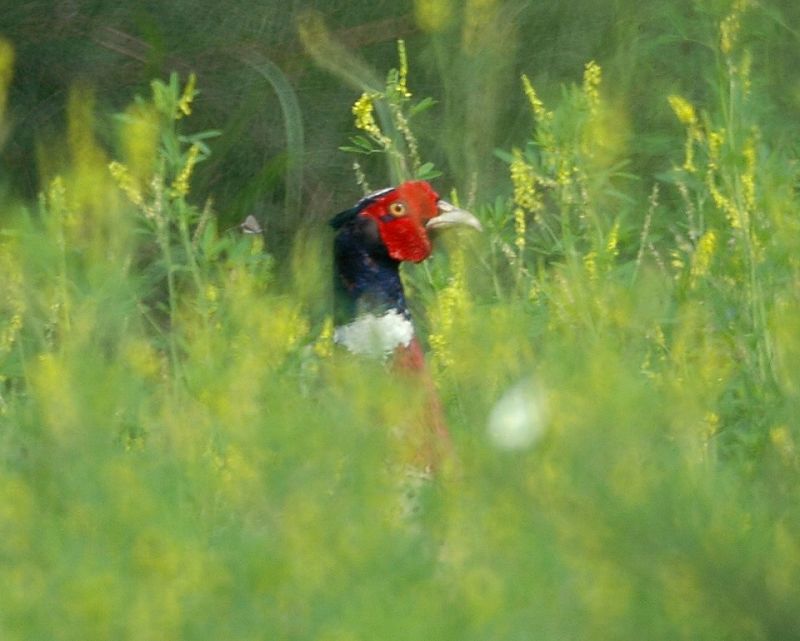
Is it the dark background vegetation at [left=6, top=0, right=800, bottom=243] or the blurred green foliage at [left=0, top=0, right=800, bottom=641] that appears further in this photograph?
the dark background vegetation at [left=6, top=0, right=800, bottom=243]

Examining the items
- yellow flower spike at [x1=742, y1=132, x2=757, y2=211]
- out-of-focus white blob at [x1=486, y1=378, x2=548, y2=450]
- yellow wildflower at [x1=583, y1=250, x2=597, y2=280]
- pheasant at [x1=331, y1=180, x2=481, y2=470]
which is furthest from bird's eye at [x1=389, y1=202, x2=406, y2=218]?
out-of-focus white blob at [x1=486, y1=378, x2=548, y2=450]

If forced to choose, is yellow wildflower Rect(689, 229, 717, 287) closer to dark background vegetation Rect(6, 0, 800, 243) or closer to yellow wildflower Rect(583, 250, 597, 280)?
yellow wildflower Rect(583, 250, 597, 280)

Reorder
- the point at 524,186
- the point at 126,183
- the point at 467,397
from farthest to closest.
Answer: the point at 126,183 → the point at 524,186 → the point at 467,397

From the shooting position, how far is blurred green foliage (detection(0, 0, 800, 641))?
1.46 meters

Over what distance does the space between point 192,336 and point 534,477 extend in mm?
1590

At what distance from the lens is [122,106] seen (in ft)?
17.1

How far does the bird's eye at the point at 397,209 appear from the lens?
374 cm

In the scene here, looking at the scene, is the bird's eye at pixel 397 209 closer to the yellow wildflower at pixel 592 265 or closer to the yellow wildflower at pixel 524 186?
the yellow wildflower at pixel 524 186

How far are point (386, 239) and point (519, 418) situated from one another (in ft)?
6.70

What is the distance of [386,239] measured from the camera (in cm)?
375

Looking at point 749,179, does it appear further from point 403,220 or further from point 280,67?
point 280,67

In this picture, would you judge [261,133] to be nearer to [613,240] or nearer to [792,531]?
[613,240]

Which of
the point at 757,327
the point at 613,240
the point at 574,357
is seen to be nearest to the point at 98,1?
the point at 613,240

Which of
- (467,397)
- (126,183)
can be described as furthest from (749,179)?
(126,183)
